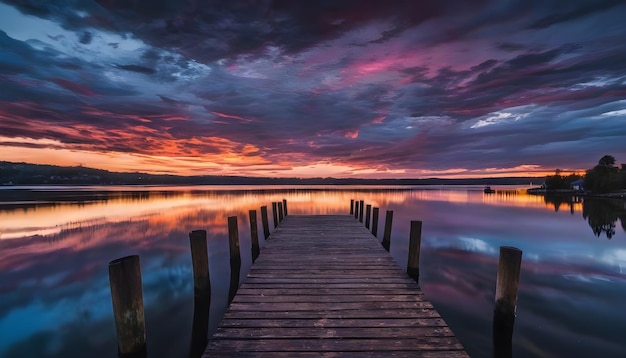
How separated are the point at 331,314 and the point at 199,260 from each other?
4433 millimetres

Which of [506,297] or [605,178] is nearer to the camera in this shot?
[506,297]

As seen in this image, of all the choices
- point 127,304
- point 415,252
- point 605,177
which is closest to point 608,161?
point 605,177

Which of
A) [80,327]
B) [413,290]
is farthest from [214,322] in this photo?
[413,290]

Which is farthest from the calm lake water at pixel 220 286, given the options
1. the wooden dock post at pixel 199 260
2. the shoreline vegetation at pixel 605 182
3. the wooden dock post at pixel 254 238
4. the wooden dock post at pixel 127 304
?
the shoreline vegetation at pixel 605 182

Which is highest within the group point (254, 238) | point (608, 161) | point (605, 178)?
point (608, 161)

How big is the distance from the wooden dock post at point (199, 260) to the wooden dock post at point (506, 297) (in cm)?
659

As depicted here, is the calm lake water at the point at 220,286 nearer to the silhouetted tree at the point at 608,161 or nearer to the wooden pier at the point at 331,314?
the wooden pier at the point at 331,314

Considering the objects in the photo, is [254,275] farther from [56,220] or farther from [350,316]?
[56,220]

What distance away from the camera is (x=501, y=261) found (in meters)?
5.83

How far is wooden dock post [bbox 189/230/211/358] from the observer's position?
7125 mm

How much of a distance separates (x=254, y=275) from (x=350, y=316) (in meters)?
2.86

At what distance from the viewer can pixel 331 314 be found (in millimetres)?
4891

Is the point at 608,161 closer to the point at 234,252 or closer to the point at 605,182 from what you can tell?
the point at 605,182

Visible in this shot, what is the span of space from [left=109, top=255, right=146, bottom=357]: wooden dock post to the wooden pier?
1.41 m
